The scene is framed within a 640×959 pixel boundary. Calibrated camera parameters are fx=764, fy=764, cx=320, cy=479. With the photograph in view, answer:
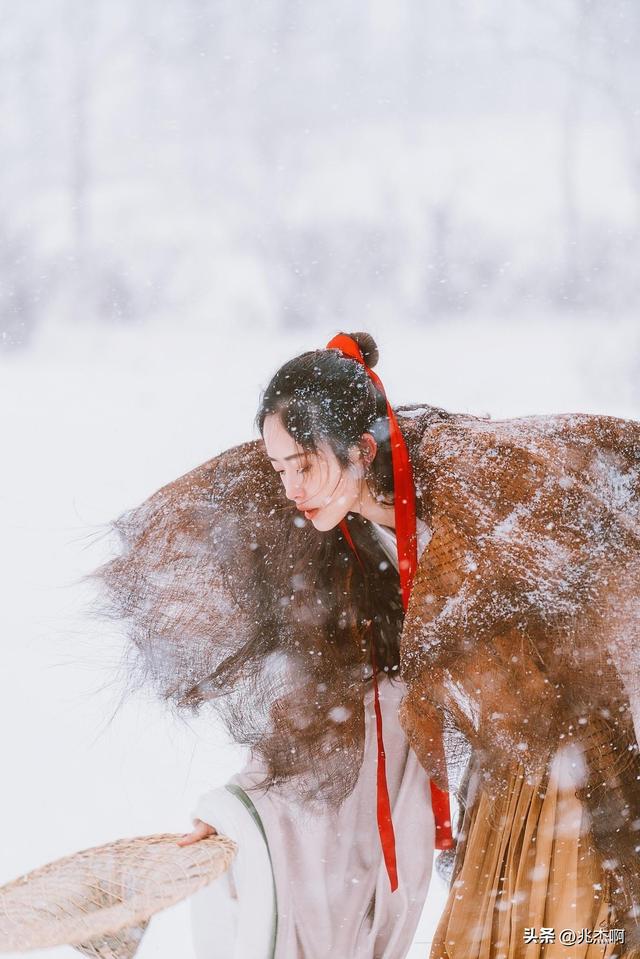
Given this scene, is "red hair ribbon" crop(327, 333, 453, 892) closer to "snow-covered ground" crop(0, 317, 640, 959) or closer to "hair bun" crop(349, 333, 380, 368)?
"hair bun" crop(349, 333, 380, 368)

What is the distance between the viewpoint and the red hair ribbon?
669mm

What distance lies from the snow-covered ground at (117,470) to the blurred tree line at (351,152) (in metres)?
0.04

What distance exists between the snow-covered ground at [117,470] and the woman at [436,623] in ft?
0.21

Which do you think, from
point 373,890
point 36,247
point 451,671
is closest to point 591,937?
point 373,890

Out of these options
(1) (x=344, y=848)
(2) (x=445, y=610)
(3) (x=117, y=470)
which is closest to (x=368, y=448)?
(2) (x=445, y=610)

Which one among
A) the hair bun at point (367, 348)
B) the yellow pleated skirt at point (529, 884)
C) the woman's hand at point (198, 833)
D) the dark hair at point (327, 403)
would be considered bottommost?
the yellow pleated skirt at point (529, 884)

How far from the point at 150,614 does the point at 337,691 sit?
0.67ft

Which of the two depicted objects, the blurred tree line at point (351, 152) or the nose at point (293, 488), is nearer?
the nose at point (293, 488)

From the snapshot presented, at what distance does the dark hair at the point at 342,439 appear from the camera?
0.66m

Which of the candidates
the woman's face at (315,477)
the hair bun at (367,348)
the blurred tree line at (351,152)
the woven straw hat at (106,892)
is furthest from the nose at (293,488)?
the woven straw hat at (106,892)

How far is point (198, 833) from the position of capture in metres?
0.76

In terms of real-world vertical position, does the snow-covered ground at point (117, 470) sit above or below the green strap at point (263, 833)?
above

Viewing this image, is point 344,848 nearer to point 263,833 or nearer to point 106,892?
point 263,833

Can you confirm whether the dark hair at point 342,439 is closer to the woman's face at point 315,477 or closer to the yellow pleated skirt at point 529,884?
the woman's face at point 315,477
